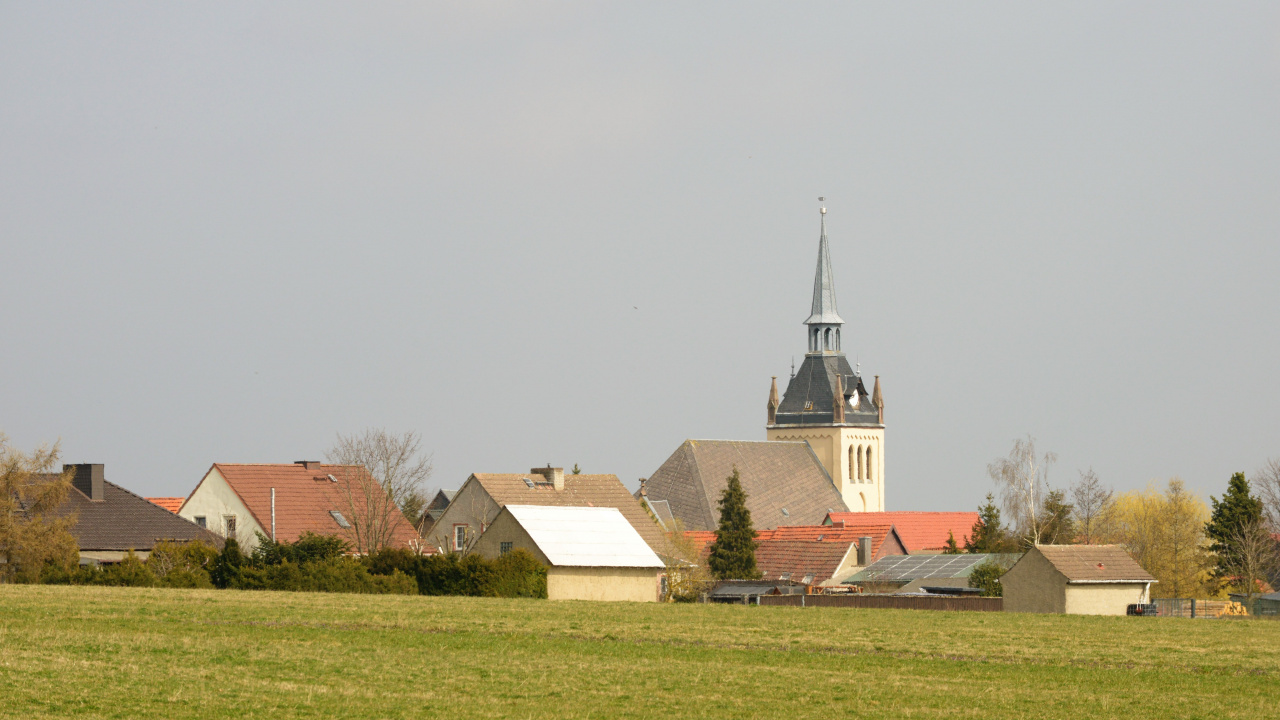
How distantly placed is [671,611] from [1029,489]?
4317 centimetres

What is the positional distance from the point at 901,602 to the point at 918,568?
21428 mm

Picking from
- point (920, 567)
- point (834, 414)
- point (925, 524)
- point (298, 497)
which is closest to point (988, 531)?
point (920, 567)

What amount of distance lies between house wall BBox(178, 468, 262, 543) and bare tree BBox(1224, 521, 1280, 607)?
43.0 m

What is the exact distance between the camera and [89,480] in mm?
56062

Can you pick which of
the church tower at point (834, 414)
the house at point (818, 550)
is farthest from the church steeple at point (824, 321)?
the house at point (818, 550)

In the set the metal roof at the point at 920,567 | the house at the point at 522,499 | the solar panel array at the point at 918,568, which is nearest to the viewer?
the house at the point at 522,499

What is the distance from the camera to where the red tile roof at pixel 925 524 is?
97406mm

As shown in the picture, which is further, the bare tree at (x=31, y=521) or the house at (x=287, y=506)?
the house at (x=287, y=506)

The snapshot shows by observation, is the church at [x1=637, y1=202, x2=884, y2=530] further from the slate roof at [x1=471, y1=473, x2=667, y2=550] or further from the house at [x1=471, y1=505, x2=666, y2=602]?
the house at [x1=471, y1=505, x2=666, y2=602]

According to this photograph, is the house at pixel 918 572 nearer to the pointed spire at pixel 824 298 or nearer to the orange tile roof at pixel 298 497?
the orange tile roof at pixel 298 497

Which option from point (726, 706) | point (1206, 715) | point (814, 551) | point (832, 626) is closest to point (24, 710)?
point (726, 706)

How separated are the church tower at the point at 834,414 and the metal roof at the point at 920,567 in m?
50.5

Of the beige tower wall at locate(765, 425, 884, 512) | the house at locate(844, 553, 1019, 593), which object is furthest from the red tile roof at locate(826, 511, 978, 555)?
Answer: the beige tower wall at locate(765, 425, 884, 512)

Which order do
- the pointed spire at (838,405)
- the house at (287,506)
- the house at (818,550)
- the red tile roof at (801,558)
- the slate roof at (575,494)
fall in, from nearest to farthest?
the house at (287,506) < the slate roof at (575,494) < the red tile roof at (801,558) < the house at (818,550) < the pointed spire at (838,405)
